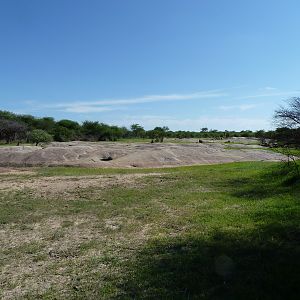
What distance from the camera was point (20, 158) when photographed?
32.2 meters

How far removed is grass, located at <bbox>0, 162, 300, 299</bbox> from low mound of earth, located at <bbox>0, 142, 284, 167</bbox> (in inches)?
575

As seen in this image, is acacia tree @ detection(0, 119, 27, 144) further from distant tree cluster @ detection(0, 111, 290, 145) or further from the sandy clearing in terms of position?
the sandy clearing

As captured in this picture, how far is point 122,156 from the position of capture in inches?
1326

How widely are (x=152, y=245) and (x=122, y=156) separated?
24.6 m

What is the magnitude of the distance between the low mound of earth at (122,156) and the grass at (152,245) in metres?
14.6

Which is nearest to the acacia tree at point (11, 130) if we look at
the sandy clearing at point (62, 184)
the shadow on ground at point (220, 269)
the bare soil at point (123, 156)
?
the bare soil at point (123, 156)

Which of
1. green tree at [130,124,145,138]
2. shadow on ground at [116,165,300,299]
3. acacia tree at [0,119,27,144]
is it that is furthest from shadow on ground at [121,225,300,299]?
green tree at [130,124,145,138]

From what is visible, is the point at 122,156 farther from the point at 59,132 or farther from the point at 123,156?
the point at 59,132

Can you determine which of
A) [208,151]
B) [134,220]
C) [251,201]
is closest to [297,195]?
[251,201]

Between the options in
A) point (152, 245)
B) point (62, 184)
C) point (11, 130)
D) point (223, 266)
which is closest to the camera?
point (223, 266)

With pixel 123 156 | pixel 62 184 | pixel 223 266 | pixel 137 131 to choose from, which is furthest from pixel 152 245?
pixel 137 131

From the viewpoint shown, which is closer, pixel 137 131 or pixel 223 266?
pixel 223 266

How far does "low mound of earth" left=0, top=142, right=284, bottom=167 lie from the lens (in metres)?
31.3

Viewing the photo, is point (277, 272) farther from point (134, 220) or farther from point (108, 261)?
point (134, 220)
